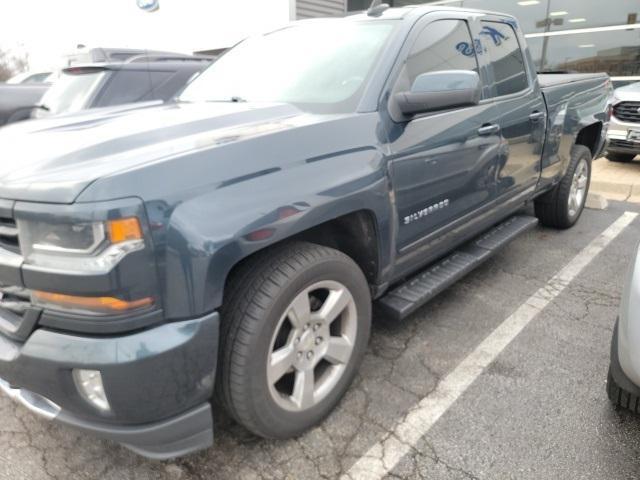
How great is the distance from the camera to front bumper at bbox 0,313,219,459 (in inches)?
59.0

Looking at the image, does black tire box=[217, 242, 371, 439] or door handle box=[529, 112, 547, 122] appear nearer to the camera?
black tire box=[217, 242, 371, 439]

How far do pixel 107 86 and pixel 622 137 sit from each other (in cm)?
675

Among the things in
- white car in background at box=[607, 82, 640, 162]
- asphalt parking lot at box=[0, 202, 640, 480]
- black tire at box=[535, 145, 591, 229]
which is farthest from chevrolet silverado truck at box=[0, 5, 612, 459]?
white car in background at box=[607, 82, 640, 162]

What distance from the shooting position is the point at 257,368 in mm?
1791

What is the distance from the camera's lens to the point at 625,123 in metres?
6.89

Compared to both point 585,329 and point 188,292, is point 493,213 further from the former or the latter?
point 188,292

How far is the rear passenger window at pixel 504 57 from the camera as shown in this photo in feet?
10.8

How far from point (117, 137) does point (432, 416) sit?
1.80 m

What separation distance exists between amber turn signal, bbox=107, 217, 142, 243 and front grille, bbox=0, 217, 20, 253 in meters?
0.38

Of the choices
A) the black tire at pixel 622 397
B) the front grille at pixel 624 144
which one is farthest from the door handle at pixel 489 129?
the front grille at pixel 624 144

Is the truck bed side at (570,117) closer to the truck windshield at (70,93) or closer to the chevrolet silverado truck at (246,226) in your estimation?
the chevrolet silverado truck at (246,226)

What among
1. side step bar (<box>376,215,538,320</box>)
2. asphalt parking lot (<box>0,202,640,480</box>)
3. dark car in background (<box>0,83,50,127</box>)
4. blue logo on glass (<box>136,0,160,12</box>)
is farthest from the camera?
blue logo on glass (<box>136,0,160,12</box>)

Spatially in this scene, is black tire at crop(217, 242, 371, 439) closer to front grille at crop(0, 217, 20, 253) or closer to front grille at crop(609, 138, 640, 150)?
front grille at crop(0, 217, 20, 253)

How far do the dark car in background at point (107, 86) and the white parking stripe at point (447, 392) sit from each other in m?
3.91
